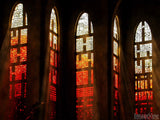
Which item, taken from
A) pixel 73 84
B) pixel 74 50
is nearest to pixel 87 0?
pixel 74 50

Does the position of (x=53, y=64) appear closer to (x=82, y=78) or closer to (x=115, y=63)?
(x=82, y=78)

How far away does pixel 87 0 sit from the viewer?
2500 cm

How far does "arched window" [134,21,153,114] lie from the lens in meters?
25.1

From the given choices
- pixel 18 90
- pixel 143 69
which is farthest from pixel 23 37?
pixel 143 69

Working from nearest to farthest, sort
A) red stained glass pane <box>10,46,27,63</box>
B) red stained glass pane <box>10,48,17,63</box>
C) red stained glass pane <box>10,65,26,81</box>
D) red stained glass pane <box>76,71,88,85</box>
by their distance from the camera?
red stained glass pane <box>10,65,26,81</box>, red stained glass pane <box>10,46,27,63</box>, red stained glass pane <box>10,48,17,63</box>, red stained glass pane <box>76,71,88,85</box>

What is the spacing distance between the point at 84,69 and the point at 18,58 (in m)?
3.14

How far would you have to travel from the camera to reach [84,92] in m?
24.5

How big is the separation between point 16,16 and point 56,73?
308cm

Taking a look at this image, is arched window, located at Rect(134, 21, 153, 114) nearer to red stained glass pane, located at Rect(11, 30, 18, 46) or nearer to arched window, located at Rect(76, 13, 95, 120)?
arched window, located at Rect(76, 13, 95, 120)

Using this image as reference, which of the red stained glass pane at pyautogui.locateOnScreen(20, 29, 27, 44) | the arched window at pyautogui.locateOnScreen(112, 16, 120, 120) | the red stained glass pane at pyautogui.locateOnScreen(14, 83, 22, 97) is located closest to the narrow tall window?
the red stained glass pane at pyautogui.locateOnScreen(20, 29, 27, 44)

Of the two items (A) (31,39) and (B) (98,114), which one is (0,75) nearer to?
(A) (31,39)

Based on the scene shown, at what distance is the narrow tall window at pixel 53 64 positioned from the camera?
2370 centimetres

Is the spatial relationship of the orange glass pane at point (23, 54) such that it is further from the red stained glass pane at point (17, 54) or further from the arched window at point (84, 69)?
the arched window at point (84, 69)

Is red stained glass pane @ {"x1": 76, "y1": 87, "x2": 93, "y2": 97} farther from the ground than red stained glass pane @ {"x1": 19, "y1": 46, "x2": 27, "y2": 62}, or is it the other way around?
red stained glass pane @ {"x1": 19, "y1": 46, "x2": 27, "y2": 62}
